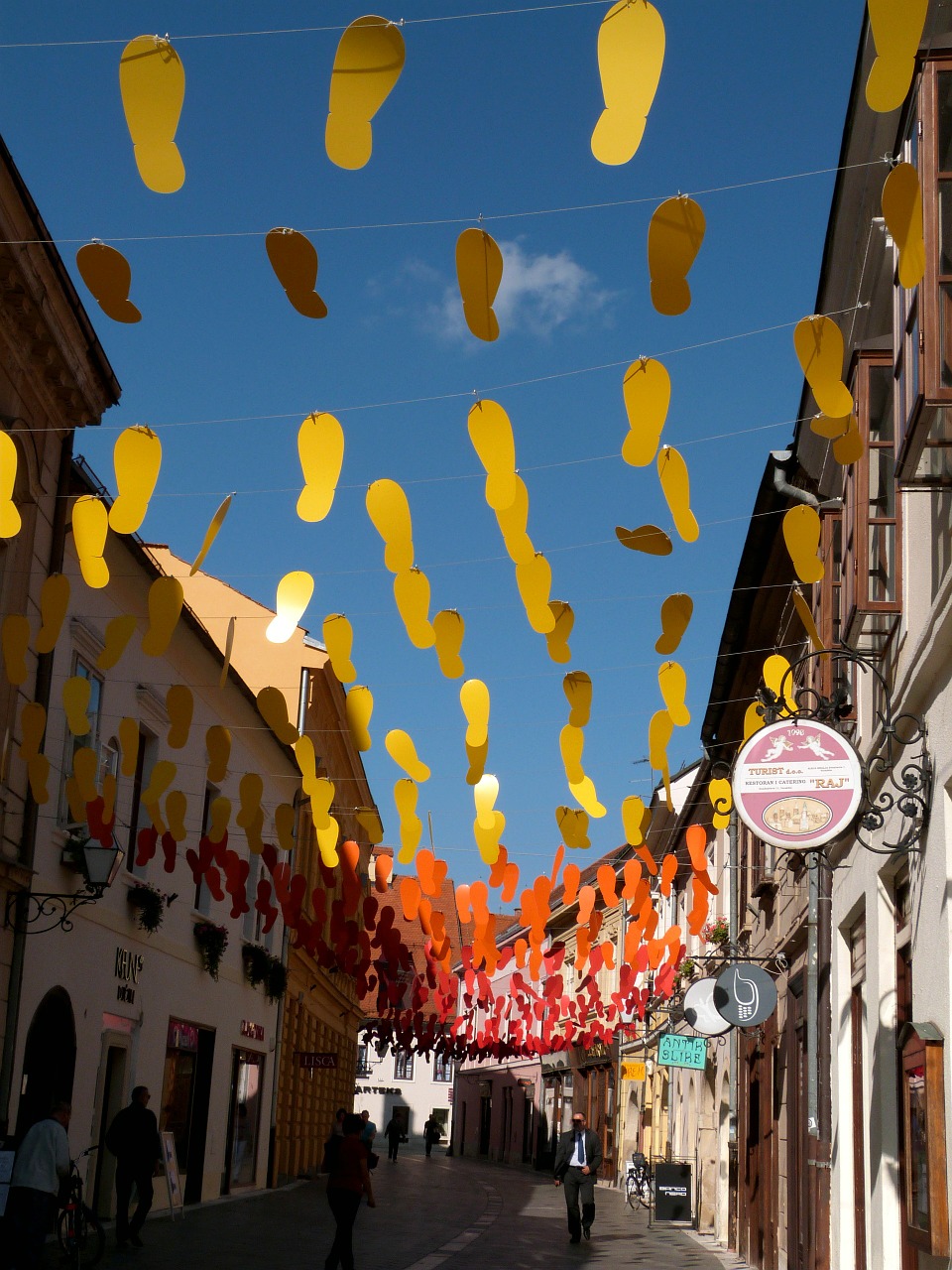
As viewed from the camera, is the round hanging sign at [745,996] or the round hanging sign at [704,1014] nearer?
the round hanging sign at [745,996]

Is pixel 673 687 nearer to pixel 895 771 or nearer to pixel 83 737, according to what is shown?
pixel 895 771

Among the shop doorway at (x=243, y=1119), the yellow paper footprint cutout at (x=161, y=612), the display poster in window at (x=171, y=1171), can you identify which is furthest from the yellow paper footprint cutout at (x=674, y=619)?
the shop doorway at (x=243, y=1119)

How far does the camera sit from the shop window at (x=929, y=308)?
584 centimetres

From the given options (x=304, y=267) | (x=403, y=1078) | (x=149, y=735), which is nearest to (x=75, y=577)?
(x=149, y=735)

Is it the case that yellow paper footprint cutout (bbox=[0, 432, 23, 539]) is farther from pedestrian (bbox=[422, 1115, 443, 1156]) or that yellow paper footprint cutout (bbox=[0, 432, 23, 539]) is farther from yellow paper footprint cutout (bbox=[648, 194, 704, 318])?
pedestrian (bbox=[422, 1115, 443, 1156])

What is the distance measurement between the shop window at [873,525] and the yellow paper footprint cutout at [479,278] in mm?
3215

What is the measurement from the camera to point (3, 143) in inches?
480

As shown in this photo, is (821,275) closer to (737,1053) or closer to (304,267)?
(304,267)

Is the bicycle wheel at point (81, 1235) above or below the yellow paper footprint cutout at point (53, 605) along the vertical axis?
below

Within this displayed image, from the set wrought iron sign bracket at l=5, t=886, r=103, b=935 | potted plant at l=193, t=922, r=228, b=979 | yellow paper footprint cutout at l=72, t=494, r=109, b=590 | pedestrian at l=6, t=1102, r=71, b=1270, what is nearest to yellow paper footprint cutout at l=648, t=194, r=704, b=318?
yellow paper footprint cutout at l=72, t=494, r=109, b=590

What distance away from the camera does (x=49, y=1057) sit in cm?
1499

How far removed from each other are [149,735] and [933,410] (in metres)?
14.0

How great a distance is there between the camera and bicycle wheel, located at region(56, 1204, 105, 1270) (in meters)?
12.1

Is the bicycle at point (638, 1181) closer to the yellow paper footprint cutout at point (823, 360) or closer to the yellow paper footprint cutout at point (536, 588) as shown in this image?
the yellow paper footprint cutout at point (536, 588)
